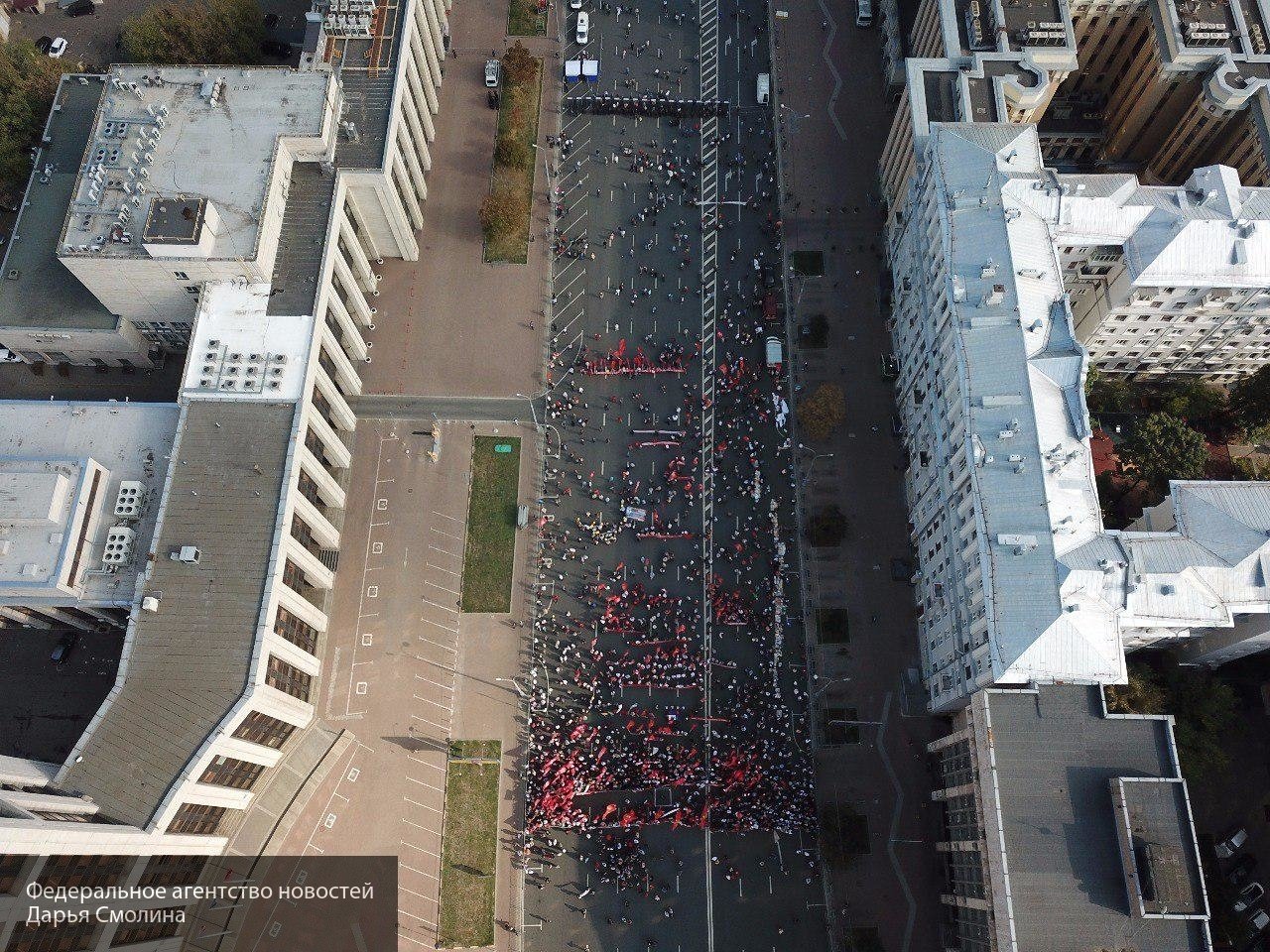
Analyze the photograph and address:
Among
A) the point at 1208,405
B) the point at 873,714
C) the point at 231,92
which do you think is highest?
the point at 231,92

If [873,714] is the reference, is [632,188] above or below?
above

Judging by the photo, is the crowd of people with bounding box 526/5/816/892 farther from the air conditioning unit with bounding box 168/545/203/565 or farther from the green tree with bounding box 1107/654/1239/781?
the air conditioning unit with bounding box 168/545/203/565

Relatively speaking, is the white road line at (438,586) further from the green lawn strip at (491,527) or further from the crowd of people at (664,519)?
the crowd of people at (664,519)

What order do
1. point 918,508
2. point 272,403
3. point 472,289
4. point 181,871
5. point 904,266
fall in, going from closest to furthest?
point 181,871
point 272,403
point 918,508
point 904,266
point 472,289

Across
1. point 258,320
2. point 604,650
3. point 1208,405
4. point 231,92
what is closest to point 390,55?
point 231,92

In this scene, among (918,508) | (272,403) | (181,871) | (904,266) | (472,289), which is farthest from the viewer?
(472,289)

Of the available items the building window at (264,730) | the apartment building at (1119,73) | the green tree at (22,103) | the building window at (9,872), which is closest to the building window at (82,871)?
the building window at (9,872)

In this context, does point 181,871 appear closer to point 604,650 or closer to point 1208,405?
point 604,650

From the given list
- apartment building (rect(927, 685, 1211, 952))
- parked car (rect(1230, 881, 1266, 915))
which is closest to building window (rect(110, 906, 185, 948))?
apartment building (rect(927, 685, 1211, 952))
